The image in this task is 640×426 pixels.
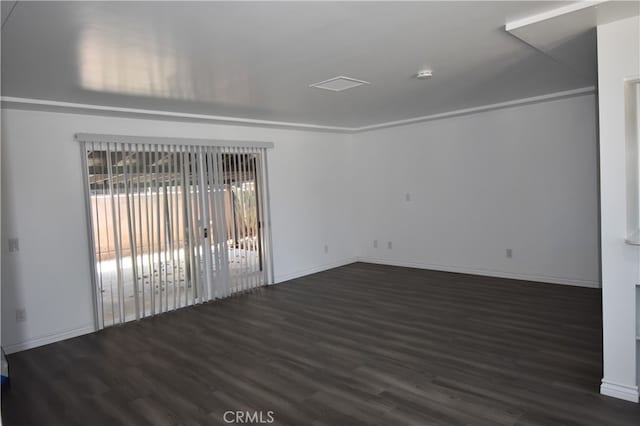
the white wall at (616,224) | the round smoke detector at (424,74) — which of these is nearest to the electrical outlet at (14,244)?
the round smoke detector at (424,74)

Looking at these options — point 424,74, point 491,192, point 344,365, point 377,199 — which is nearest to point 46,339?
point 344,365

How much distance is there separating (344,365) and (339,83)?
2.57 metres

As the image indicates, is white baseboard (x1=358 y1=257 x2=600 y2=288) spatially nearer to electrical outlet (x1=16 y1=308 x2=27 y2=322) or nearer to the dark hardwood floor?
the dark hardwood floor

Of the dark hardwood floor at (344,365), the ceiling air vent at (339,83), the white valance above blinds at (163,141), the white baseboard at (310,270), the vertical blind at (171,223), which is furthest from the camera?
the white baseboard at (310,270)

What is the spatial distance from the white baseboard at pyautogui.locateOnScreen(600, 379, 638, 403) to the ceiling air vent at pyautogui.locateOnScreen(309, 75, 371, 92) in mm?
3102

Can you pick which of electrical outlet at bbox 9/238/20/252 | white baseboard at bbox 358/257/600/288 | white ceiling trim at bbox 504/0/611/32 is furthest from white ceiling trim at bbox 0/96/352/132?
white ceiling trim at bbox 504/0/611/32

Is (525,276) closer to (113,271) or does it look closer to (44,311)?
(113,271)

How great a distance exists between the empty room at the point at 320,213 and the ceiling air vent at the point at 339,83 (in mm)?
46

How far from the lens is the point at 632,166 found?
9.89ft

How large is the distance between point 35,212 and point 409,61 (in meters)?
3.90

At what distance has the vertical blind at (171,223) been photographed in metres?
4.97

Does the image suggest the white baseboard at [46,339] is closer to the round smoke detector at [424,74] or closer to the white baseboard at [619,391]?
the round smoke detector at [424,74]

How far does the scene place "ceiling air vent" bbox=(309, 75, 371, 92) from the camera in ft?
13.5

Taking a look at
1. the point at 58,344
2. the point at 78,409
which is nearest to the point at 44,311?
the point at 58,344
